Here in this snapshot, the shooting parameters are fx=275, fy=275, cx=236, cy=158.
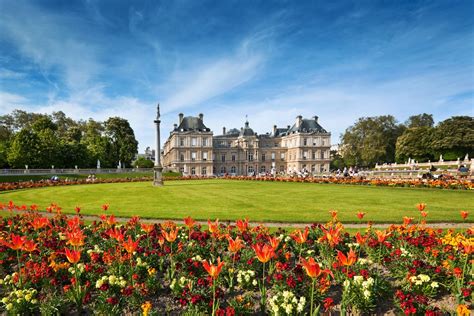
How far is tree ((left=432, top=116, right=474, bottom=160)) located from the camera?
158 ft

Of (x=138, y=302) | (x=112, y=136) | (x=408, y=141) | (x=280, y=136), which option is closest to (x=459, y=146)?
(x=408, y=141)

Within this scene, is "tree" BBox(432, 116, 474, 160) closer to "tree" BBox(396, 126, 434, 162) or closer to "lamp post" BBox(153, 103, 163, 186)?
"tree" BBox(396, 126, 434, 162)

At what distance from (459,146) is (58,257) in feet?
201

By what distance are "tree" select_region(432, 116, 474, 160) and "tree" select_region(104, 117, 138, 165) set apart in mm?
59172

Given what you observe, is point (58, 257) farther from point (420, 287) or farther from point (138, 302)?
point (420, 287)

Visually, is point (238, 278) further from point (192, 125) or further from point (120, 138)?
point (192, 125)

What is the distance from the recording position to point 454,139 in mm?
48375

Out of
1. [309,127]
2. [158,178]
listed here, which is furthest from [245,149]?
[158,178]

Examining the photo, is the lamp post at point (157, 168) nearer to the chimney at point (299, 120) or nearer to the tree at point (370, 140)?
the tree at point (370, 140)

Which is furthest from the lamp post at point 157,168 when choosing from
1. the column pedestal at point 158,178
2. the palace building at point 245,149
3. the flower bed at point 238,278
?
the palace building at point 245,149

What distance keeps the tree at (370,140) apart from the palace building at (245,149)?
1232 centimetres

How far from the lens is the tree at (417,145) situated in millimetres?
53469

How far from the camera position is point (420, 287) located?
3896 mm

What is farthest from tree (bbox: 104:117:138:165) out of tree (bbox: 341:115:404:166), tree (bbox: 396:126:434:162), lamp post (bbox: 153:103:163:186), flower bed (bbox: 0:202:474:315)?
tree (bbox: 396:126:434:162)
